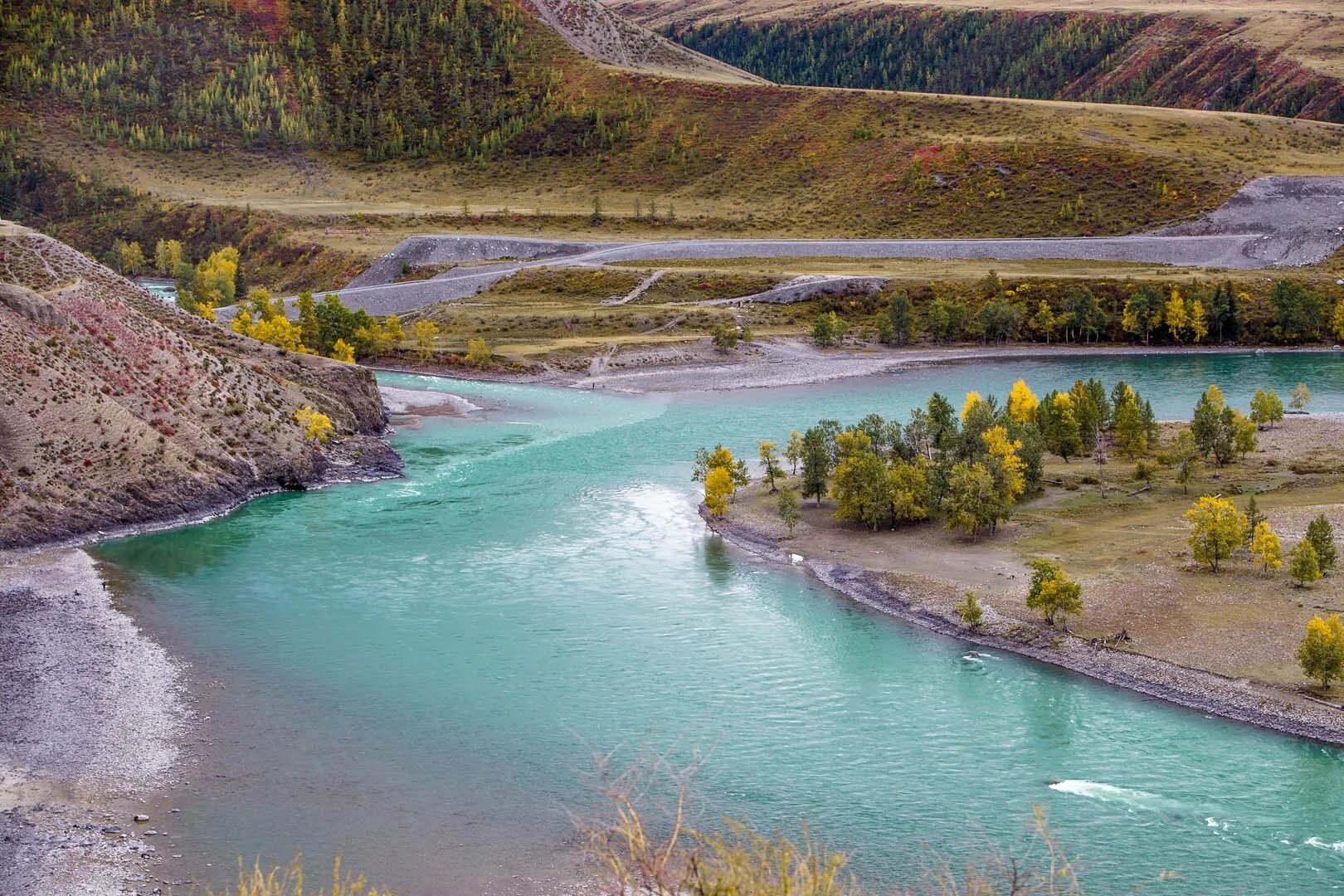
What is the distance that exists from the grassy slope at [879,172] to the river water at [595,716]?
95.6 m

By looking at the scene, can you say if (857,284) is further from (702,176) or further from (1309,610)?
(1309,610)

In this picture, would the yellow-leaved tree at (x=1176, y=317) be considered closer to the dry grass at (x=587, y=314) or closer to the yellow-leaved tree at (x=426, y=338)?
the dry grass at (x=587, y=314)

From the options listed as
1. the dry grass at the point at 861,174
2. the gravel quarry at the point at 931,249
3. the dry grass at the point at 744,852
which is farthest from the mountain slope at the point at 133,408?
the dry grass at the point at 861,174

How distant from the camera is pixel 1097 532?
6638cm

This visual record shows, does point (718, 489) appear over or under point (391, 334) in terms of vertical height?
under

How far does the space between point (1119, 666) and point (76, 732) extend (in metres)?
37.0

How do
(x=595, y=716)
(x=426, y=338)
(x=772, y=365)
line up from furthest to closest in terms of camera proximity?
(x=426, y=338) → (x=772, y=365) → (x=595, y=716)

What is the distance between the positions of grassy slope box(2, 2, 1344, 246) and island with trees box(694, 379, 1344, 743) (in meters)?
74.3

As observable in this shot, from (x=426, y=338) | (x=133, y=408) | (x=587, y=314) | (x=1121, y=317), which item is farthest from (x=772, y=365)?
(x=133, y=408)

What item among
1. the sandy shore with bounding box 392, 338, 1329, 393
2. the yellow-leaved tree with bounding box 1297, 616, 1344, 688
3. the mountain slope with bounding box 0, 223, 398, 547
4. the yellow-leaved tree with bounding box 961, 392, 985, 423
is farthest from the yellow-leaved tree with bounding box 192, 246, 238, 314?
the yellow-leaved tree with bounding box 1297, 616, 1344, 688

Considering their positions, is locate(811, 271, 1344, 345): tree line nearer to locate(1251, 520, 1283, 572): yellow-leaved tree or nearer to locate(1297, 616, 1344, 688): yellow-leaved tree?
locate(1251, 520, 1283, 572): yellow-leaved tree

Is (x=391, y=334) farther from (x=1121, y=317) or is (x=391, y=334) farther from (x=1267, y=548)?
(x=1267, y=548)

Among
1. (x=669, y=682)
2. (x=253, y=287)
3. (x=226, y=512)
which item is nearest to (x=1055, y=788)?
(x=669, y=682)

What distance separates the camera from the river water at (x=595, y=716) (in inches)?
1586
